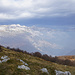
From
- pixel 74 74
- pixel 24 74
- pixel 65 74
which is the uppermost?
pixel 24 74

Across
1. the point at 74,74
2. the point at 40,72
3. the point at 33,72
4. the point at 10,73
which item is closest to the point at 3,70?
the point at 10,73

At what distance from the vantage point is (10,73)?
13.9m

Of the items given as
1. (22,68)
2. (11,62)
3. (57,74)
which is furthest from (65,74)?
(11,62)

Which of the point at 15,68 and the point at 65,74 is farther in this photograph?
the point at 65,74

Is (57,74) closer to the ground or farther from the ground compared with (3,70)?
closer to the ground

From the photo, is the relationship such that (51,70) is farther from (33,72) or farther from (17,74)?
(17,74)

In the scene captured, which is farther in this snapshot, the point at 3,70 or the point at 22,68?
the point at 22,68

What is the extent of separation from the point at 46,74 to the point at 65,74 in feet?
11.3

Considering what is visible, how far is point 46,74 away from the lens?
16.1 metres

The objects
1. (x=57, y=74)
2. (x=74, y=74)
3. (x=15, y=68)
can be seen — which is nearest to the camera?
(x=15, y=68)

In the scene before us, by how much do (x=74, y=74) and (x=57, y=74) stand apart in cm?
606

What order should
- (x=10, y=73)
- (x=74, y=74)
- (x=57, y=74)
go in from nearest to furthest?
(x=10, y=73) < (x=57, y=74) < (x=74, y=74)

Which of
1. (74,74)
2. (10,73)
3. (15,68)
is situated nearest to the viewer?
(10,73)

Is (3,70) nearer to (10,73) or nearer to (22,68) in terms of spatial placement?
(10,73)
